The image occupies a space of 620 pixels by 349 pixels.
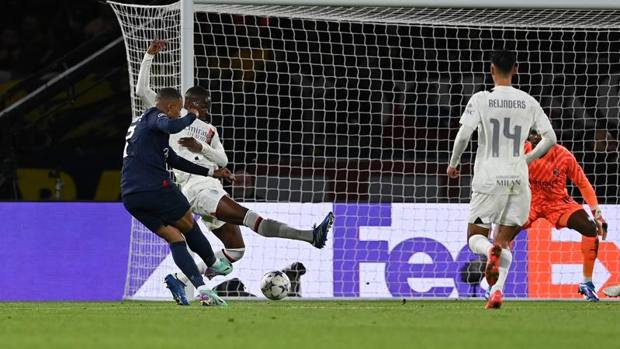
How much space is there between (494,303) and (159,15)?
5.09 meters

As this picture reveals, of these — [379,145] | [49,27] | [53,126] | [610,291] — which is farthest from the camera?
[49,27]

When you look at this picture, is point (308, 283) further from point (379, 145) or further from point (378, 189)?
point (379, 145)

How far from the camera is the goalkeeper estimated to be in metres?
12.5

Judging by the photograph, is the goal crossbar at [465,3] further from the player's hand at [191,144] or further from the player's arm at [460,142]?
the player's arm at [460,142]

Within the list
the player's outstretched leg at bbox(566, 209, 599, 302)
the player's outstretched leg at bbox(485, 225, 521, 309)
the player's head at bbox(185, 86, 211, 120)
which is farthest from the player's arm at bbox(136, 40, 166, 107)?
the player's outstretched leg at bbox(566, 209, 599, 302)

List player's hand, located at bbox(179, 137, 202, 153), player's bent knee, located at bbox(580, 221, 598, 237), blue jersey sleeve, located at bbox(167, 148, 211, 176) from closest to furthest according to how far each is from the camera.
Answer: blue jersey sleeve, located at bbox(167, 148, 211, 176) → player's hand, located at bbox(179, 137, 202, 153) → player's bent knee, located at bbox(580, 221, 598, 237)

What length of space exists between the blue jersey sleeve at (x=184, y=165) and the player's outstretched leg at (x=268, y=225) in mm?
840

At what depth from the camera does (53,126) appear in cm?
1956

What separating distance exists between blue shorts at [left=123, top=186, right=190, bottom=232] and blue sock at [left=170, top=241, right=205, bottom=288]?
21cm

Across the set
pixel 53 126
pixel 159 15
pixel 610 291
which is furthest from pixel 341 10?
pixel 53 126

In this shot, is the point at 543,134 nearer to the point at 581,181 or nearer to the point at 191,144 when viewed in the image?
the point at 581,181

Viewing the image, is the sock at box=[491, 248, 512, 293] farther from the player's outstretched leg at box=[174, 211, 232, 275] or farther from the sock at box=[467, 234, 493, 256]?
the player's outstretched leg at box=[174, 211, 232, 275]

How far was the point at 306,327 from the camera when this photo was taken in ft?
25.9

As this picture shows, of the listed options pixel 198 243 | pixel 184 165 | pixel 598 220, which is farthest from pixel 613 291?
pixel 184 165
